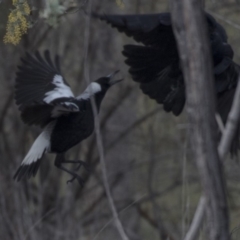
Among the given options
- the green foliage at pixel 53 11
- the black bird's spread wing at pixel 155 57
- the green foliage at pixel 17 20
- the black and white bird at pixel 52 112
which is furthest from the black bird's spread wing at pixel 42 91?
the green foliage at pixel 53 11

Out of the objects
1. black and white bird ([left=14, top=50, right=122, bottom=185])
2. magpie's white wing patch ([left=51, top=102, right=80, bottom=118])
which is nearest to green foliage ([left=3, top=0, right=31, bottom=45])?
black and white bird ([left=14, top=50, right=122, bottom=185])

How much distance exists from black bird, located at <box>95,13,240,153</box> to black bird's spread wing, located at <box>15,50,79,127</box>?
0.48 meters

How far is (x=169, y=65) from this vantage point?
14.4ft

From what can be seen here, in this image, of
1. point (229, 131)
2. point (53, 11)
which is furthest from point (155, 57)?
point (229, 131)

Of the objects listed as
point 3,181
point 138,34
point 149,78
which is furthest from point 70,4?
point 3,181

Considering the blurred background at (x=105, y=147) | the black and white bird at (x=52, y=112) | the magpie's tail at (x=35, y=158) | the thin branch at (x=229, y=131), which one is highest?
the thin branch at (x=229, y=131)

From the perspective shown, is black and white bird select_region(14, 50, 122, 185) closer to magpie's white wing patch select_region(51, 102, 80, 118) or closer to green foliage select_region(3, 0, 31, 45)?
magpie's white wing patch select_region(51, 102, 80, 118)

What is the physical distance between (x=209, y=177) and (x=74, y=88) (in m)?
5.47

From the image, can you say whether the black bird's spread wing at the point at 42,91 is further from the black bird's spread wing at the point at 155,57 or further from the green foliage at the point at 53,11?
the green foliage at the point at 53,11

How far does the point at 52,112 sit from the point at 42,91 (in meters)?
0.56

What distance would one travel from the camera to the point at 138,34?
152 inches

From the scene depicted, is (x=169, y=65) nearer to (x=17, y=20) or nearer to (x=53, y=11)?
(x=17, y=20)

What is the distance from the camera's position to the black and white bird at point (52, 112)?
12.2 feet

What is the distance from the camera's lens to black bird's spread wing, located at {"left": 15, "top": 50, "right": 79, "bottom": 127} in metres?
3.66
